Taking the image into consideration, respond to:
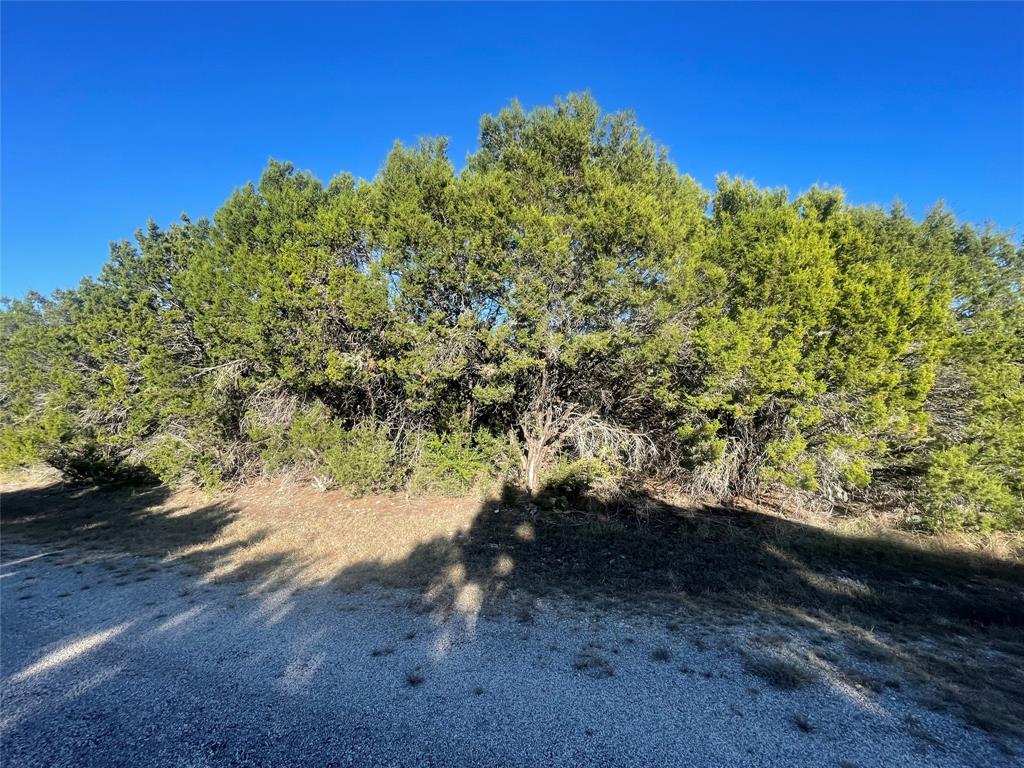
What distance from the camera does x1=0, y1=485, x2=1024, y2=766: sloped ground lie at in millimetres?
3660

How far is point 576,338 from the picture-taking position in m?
10.8

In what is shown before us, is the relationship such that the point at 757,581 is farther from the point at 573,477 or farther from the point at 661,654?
the point at 573,477

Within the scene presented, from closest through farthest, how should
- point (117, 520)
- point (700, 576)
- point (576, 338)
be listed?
1. point (700, 576)
2. point (576, 338)
3. point (117, 520)

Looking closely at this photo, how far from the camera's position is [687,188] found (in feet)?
40.1

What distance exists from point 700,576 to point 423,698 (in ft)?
19.2

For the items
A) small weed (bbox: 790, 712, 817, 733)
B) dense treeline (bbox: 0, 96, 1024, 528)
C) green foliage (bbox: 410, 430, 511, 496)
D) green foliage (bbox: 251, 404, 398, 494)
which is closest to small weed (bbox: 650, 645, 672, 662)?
small weed (bbox: 790, 712, 817, 733)

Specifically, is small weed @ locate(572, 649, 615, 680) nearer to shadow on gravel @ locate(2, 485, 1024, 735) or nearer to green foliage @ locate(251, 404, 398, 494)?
shadow on gravel @ locate(2, 485, 1024, 735)

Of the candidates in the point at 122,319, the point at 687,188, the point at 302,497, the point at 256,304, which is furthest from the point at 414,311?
the point at 122,319

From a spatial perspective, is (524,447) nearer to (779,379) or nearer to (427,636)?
(779,379)

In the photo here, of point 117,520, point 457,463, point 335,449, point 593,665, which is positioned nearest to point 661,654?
point 593,665

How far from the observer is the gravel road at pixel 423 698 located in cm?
354

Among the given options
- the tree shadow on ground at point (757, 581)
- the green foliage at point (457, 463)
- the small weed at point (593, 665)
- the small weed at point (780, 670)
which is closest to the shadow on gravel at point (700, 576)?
the tree shadow on ground at point (757, 581)

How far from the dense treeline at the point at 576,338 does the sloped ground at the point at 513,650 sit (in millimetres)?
2630

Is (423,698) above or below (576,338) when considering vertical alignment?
below
